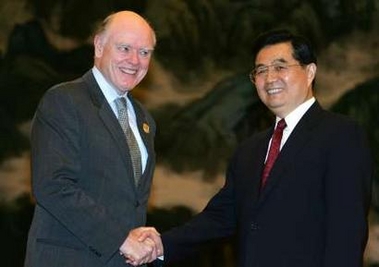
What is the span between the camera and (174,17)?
7.08m

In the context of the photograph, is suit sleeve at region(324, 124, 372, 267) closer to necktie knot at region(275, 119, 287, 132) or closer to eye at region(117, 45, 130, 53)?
necktie knot at region(275, 119, 287, 132)

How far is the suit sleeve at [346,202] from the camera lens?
344 cm

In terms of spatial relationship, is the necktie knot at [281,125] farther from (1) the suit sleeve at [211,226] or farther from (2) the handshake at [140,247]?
(2) the handshake at [140,247]

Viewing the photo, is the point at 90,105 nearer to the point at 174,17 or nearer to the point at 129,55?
the point at 129,55

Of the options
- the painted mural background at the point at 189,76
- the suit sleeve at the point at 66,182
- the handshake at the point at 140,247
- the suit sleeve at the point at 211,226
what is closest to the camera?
the suit sleeve at the point at 66,182

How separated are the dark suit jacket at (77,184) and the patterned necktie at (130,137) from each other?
0.08 metres

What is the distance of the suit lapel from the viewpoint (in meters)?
3.64

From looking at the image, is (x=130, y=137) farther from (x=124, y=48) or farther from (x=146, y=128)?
(x=124, y=48)

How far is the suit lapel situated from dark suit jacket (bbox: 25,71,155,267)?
0.66 m

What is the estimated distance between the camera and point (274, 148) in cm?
383

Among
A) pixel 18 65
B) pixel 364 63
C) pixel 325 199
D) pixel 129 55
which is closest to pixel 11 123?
pixel 18 65

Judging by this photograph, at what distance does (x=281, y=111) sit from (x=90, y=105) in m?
0.97

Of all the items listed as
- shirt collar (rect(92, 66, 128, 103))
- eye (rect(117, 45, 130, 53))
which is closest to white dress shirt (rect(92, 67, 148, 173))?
shirt collar (rect(92, 66, 128, 103))

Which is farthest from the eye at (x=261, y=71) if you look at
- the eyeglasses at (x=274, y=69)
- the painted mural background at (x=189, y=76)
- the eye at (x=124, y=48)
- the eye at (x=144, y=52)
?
the painted mural background at (x=189, y=76)
